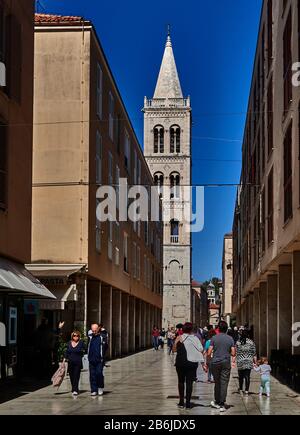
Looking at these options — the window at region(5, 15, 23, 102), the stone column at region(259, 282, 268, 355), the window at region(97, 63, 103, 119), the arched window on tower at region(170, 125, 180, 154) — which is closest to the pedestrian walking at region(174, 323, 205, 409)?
the window at region(5, 15, 23, 102)

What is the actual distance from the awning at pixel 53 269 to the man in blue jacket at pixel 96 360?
996 centimetres

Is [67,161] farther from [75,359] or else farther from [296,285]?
[75,359]

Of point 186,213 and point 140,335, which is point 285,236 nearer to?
point 140,335

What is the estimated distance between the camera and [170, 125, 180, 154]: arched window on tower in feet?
381

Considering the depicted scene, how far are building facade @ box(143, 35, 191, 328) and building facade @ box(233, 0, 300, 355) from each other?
7028 centimetres

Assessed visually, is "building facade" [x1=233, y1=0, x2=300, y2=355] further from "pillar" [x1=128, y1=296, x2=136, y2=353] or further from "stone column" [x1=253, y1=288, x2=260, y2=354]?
"pillar" [x1=128, y1=296, x2=136, y2=353]

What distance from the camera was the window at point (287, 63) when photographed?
22.8 meters

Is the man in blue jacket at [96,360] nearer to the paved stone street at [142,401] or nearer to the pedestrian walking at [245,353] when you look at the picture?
the paved stone street at [142,401]

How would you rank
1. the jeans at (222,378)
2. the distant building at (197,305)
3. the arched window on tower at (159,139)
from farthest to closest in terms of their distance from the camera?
the distant building at (197,305) → the arched window on tower at (159,139) → the jeans at (222,378)

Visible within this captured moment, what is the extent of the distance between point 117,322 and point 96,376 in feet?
83.0

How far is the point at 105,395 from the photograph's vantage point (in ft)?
63.9

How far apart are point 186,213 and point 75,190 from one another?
7995 centimetres

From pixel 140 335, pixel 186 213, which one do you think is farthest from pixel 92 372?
pixel 186 213

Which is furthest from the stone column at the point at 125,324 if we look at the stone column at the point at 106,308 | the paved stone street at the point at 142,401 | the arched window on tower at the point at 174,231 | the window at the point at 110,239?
Result: the arched window on tower at the point at 174,231
